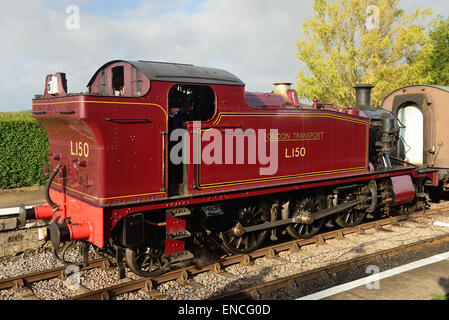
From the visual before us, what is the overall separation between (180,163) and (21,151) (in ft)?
27.4

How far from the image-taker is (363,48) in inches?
680

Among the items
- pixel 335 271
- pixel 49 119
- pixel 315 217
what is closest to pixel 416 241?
pixel 315 217

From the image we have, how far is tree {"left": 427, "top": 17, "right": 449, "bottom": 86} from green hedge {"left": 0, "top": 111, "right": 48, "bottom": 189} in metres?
22.3

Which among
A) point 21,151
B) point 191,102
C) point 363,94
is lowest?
point 21,151

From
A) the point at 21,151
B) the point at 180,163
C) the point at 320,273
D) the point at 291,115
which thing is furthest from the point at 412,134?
the point at 21,151

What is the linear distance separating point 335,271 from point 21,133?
33.9 ft

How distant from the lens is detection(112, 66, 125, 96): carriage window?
6996 millimetres

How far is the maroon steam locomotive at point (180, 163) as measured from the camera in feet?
19.5

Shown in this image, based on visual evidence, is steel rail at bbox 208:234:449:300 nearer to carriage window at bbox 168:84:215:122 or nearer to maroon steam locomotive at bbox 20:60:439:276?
maroon steam locomotive at bbox 20:60:439:276

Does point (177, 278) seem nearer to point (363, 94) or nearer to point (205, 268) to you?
point (205, 268)

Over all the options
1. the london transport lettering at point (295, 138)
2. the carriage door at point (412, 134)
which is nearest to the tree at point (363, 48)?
the carriage door at point (412, 134)

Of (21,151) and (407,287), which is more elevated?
(21,151)

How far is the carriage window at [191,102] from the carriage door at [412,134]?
26.3 feet

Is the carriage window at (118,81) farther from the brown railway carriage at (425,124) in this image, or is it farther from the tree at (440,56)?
the tree at (440,56)
